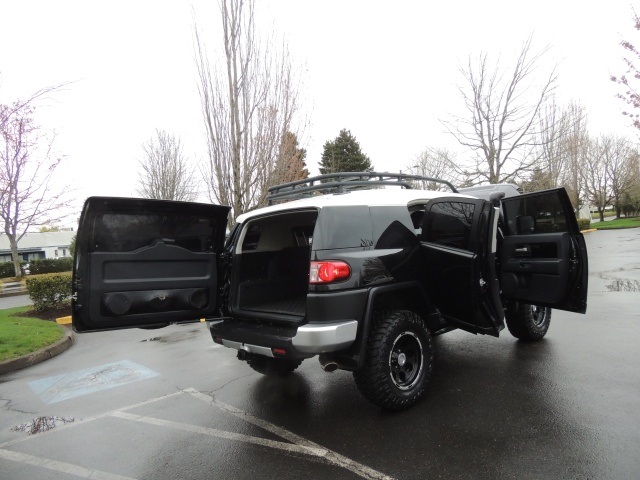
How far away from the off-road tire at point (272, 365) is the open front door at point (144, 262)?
30.3 inches

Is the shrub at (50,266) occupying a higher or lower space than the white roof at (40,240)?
lower

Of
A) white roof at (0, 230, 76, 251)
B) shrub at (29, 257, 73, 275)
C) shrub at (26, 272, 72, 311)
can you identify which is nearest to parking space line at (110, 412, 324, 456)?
shrub at (26, 272, 72, 311)

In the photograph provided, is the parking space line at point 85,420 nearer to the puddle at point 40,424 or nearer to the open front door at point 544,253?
the puddle at point 40,424

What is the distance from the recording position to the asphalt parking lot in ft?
9.19

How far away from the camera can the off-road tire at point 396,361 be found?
3314 mm

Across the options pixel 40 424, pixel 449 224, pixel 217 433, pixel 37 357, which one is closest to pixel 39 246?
pixel 37 357

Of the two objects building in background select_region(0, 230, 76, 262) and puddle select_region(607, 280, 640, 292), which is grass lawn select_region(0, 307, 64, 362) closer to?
puddle select_region(607, 280, 640, 292)

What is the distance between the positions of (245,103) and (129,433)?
7.85 m

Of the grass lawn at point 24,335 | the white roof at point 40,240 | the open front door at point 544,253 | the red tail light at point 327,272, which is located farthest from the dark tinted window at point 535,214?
the white roof at point 40,240

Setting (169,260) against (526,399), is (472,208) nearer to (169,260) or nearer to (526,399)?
(526,399)

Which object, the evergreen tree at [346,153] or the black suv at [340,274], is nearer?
the black suv at [340,274]

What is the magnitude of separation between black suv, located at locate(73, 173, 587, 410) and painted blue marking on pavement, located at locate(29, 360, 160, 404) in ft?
6.06

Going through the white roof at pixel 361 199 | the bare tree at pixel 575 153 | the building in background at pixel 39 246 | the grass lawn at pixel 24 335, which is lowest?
the grass lawn at pixel 24 335

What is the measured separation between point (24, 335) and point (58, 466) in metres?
5.19
